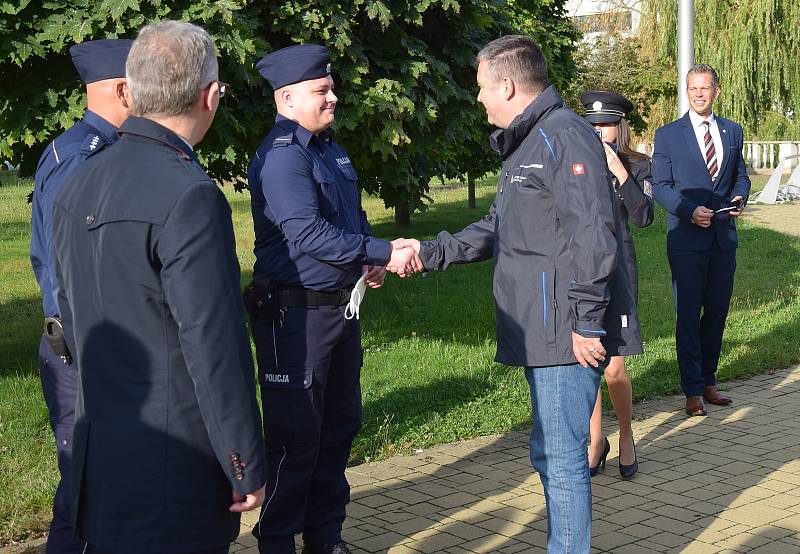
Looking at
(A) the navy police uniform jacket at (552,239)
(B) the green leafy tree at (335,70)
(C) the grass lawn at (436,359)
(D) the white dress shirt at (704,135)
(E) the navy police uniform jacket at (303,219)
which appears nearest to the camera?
(A) the navy police uniform jacket at (552,239)

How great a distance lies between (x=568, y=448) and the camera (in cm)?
404

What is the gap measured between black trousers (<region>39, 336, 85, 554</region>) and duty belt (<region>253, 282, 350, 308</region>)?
2.84 feet

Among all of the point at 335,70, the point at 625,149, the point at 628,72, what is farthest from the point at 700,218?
the point at 628,72

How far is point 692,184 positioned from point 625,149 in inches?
62.8

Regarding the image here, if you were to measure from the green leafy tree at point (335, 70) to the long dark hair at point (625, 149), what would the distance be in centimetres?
241

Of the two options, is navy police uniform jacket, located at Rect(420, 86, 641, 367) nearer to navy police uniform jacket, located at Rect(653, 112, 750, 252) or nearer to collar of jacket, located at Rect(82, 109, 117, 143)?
collar of jacket, located at Rect(82, 109, 117, 143)

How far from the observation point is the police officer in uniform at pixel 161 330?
2.69 m

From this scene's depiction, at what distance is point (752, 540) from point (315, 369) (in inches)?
86.8

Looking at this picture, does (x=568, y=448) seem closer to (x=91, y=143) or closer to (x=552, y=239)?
(x=552, y=239)

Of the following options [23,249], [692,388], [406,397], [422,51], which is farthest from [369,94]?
[23,249]

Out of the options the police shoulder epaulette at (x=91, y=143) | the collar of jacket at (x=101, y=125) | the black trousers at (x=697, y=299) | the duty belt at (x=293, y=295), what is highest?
the collar of jacket at (x=101, y=125)

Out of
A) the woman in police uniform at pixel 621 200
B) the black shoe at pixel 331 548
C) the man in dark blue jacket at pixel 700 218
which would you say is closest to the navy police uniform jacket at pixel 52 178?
the black shoe at pixel 331 548

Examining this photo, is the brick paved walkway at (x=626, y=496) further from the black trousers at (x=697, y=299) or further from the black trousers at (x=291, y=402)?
the black trousers at (x=291, y=402)

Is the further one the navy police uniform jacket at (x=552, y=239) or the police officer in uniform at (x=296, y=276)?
the police officer in uniform at (x=296, y=276)
